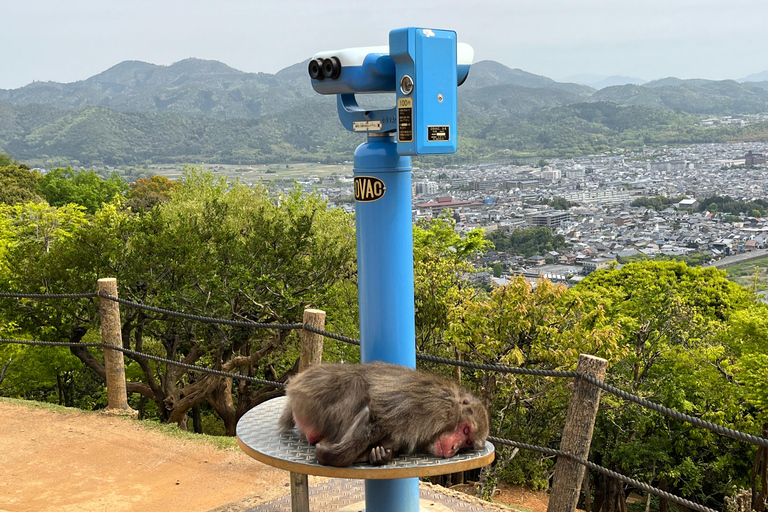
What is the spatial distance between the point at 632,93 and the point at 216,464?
357 ft

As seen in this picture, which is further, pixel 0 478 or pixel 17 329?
pixel 17 329

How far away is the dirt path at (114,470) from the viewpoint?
4.41 m

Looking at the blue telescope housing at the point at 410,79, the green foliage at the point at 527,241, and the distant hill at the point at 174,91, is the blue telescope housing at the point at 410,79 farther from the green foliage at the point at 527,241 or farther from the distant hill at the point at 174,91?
the distant hill at the point at 174,91

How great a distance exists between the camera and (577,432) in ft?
11.6

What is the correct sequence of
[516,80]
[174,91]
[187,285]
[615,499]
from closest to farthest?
[187,285], [615,499], [516,80], [174,91]

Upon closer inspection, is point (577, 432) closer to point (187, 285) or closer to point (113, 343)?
point (113, 343)

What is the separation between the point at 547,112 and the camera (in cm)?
8838

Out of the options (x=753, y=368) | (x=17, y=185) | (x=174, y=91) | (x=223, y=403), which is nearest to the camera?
(x=753, y=368)

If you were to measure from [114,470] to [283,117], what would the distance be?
2622 inches

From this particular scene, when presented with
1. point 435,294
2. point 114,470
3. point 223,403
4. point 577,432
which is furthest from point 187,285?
point 577,432

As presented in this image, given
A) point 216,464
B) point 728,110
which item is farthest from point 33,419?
point 728,110

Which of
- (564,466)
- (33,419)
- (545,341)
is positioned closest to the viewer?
(564,466)

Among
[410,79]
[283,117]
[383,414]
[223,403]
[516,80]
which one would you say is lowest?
[223,403]

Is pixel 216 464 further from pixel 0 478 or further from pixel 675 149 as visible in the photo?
pixel 675 149
